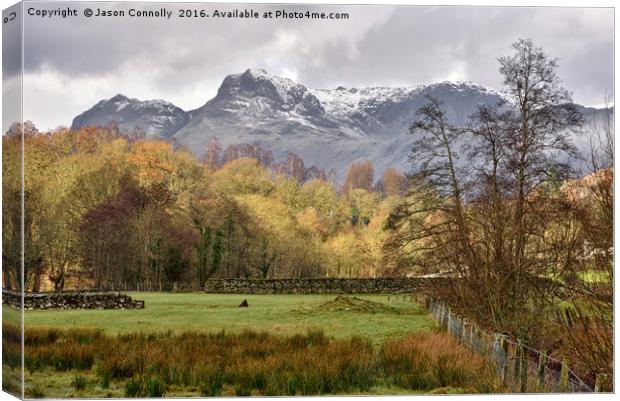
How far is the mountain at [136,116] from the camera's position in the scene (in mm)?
12672

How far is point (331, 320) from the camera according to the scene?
1339 centimetres

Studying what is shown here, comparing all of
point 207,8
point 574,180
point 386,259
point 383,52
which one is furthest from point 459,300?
point 207,8

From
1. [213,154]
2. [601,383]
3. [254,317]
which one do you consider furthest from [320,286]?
[601,383]

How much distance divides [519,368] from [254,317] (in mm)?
3666

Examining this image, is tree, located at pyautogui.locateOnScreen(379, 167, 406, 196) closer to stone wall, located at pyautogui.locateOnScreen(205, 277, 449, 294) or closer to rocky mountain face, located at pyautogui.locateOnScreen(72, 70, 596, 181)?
rocky mountain face, located at pyautogui.locateOnScreen(72, 70, 596, 181)

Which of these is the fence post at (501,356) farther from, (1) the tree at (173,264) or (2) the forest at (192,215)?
(1) the tree at (173,264)

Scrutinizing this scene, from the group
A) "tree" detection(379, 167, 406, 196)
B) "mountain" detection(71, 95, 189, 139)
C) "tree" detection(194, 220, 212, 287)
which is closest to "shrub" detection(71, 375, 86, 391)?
"tree" detection(194, 220, 212, 287)

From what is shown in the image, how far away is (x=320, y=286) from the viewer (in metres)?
13.8

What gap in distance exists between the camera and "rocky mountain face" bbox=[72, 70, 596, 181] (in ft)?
42.3

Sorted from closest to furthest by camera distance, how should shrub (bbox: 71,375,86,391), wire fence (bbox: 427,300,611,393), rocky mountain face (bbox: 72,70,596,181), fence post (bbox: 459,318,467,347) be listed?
shrub (bbox: 71,375,86,391) → wire fence (bbox: 427,300,611,393) → rocky mountain face (bbox: 72,70,596,181) → fence post (bbox: 459,318,467,347)

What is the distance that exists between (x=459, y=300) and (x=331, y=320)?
1.97m

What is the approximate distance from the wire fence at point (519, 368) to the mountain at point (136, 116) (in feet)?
15.7

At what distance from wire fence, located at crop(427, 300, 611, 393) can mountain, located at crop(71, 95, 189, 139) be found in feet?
15.7

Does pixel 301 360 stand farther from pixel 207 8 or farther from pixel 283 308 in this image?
pixel 207 8
